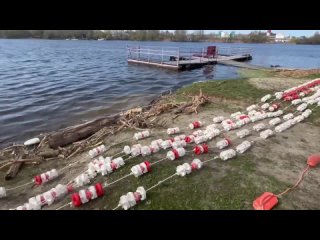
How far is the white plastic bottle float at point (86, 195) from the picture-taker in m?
4.83

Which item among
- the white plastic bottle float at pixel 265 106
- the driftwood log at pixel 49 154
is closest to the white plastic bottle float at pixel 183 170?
the driftwood log at pixel 49 154

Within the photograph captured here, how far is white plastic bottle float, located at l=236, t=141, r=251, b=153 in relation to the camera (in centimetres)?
646

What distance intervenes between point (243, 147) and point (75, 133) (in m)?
5.47

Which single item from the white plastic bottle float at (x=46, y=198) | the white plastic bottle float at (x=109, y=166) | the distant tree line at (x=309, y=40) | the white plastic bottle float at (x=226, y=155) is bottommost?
the distant tree line at (x=309, y=40)

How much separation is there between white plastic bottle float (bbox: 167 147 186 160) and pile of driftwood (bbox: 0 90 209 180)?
2.82 metres

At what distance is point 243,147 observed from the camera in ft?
21.3

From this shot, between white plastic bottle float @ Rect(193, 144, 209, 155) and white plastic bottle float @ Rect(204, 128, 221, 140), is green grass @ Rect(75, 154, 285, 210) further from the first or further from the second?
white plastic bottle float @ Rect(204, 128, 221, 140)

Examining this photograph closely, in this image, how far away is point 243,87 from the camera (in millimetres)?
13203

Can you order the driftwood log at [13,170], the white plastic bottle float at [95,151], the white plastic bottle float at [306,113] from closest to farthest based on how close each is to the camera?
the driftwood log at [13,170] → the white plastic bottle float at [95,151] → the white plastic bottle float at [306,113]

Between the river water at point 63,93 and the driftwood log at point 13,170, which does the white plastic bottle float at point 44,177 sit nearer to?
the driftwood log at point 13,170

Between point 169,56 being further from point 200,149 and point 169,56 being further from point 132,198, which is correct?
point 132,198

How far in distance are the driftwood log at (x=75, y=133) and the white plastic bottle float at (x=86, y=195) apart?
13.0ft
